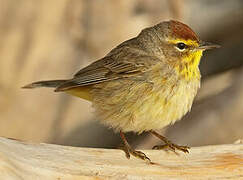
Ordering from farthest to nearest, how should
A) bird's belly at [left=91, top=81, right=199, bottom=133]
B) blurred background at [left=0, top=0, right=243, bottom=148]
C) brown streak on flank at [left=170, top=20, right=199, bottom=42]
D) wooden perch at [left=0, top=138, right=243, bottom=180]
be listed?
blurred background at [left=0, top=0, right=243, bottom=148] → brown streak on flank at [left=170, top=20, right=199, bottom=42] → bird's belly at [left=91, top=81, right=199, bottom=133] → wooden perch at [left=0, top=138, right=243, bottom=180]

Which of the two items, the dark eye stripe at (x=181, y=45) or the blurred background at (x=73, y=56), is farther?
Result: the blurred background at (x=73, y=56)

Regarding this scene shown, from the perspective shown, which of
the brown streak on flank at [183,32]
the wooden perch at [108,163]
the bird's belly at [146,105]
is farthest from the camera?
the brown streak on flank at [183,32]

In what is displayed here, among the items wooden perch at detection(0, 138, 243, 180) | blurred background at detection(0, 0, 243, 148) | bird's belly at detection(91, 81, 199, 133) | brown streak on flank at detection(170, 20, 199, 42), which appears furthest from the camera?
blurred background at detection(0, 0, 243, 148)

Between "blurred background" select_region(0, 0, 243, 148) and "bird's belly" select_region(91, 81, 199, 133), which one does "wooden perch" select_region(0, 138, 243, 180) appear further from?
"blurred background" select_region(0, 0, 243, 148)

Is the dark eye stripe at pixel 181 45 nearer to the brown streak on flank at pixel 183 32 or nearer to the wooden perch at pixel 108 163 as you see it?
the brown streak on flank at pixel 183 32

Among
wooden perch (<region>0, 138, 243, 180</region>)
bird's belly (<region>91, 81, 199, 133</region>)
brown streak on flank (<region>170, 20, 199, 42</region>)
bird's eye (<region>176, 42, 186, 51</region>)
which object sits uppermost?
brown streak on flank (<region>170, 20, 199, 42</region>)

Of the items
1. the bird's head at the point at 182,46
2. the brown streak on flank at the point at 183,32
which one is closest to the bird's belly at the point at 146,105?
the bird's head at the point at 182,46

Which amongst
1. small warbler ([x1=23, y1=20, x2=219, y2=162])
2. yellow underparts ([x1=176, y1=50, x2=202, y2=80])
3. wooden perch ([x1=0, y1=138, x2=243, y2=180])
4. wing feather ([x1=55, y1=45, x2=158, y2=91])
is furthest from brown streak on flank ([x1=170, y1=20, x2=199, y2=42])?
wooden perch ([x1=0, y1=138, x2=243, y2=180])

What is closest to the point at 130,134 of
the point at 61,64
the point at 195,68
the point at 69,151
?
the point at 61,64

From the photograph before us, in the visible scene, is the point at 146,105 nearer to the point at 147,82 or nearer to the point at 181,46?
the point at 147,82
